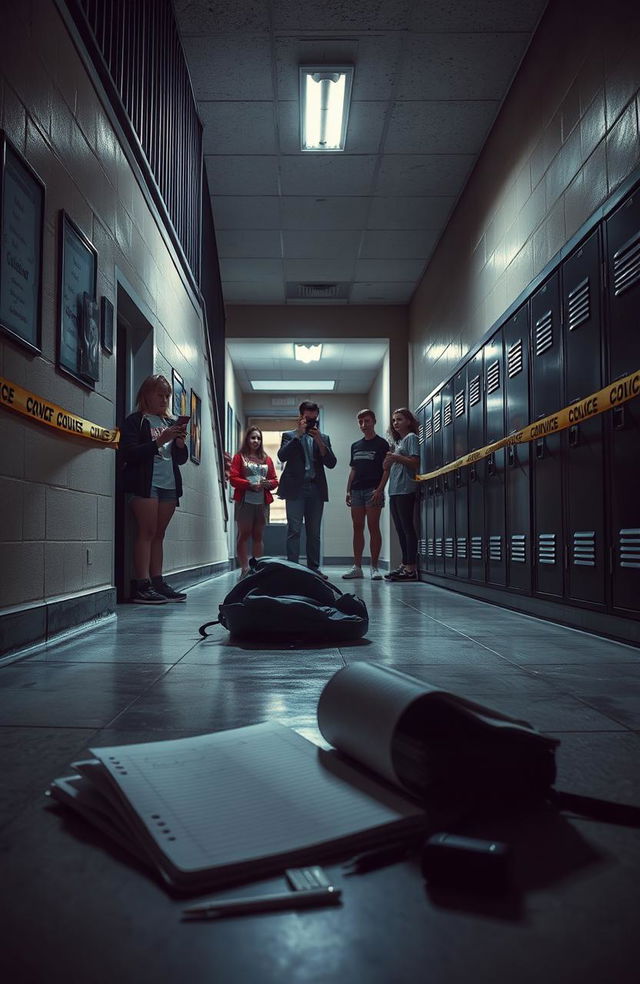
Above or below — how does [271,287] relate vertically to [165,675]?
above

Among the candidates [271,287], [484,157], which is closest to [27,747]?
[484,157]

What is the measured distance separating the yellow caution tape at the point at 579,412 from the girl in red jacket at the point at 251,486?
2667 mm

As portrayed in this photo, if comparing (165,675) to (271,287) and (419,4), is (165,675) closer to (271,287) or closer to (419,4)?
(419,4)

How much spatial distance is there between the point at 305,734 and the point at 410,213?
6.71m

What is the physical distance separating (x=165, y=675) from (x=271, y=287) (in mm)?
7825

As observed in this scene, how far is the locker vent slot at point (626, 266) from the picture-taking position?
9.15 feet

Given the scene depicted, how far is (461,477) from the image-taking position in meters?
5.93

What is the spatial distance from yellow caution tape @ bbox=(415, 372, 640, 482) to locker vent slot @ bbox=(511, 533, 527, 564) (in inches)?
20.5

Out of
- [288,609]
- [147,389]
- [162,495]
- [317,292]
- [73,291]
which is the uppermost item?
[317,292]

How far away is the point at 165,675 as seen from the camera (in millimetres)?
2211

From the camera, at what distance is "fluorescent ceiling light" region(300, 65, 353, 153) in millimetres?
5137

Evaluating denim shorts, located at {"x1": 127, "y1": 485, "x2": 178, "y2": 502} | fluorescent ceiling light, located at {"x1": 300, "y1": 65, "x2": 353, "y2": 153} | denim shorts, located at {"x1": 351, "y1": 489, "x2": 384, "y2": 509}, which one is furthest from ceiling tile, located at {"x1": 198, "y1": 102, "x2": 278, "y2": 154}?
denim shorts, located at {"x1": 351, "y1": 489, "x2": 384, "y2": 509}

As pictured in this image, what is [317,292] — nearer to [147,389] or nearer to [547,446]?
[147,389]

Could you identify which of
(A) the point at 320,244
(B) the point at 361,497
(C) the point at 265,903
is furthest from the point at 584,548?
(A) the point at 320,244
